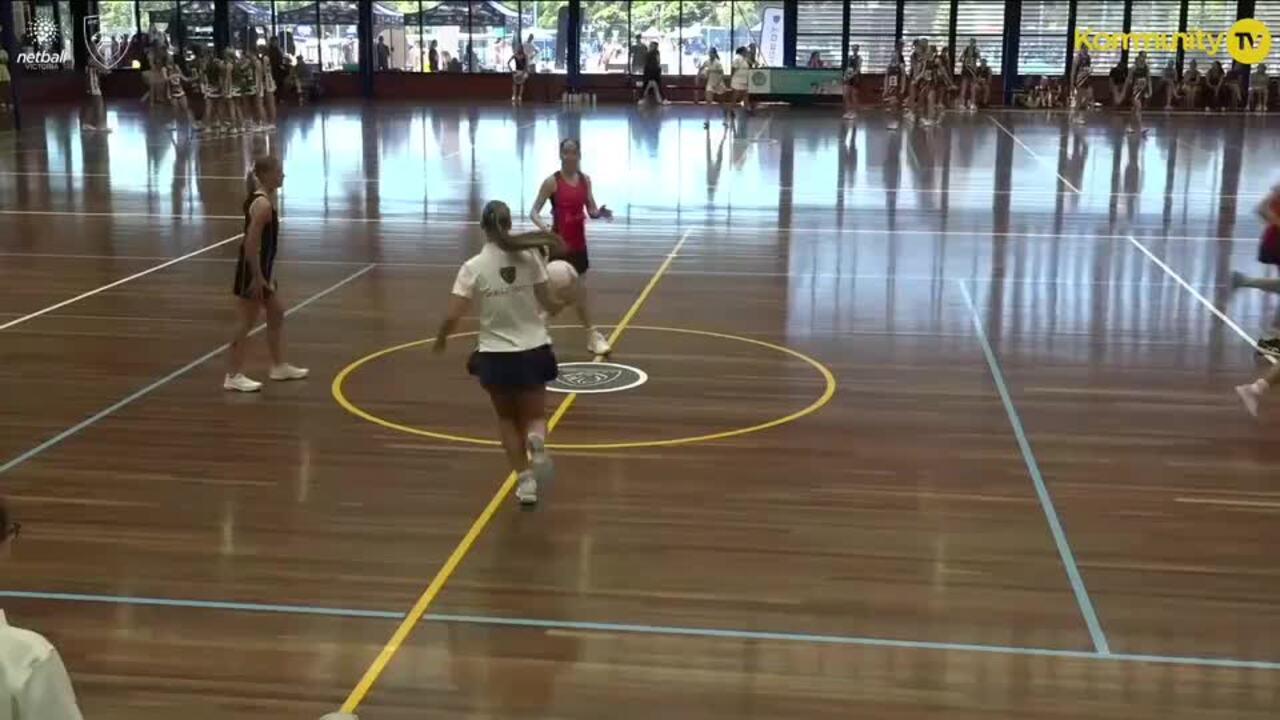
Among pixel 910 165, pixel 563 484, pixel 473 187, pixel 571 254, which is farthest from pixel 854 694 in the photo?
pixel 910 165

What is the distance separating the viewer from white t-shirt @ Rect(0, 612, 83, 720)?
8.22 feet

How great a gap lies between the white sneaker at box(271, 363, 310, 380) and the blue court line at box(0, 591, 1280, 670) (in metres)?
3.64

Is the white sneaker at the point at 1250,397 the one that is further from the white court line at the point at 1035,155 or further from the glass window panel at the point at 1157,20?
the glass window panel at the point at 1157,20

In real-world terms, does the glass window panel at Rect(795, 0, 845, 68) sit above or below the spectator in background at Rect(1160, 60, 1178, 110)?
above

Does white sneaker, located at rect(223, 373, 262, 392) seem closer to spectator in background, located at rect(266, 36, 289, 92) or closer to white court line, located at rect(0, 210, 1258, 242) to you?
white court line, located at rect(0, 210, 1258, 242)

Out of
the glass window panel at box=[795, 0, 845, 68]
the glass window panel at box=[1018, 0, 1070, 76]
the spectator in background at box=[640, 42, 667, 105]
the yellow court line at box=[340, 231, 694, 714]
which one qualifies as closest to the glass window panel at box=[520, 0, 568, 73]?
the spectator in background at box=[640, 42, 667, 105]

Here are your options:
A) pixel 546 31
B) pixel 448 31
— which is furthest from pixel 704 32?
pixel 448 31

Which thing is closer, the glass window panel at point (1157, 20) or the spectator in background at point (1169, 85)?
A: the spectator in background at point (1169, 85)

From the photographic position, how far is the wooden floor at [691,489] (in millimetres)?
5309

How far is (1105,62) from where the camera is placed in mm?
43344

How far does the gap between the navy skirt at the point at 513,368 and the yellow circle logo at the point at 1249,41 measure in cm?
4044

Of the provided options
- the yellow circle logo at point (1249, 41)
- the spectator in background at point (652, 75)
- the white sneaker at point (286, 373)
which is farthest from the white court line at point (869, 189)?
the yellow circle logo at point (1249, 41)

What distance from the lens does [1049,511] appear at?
7066mm

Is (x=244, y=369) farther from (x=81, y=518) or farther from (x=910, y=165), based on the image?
(x=910, y=165)
